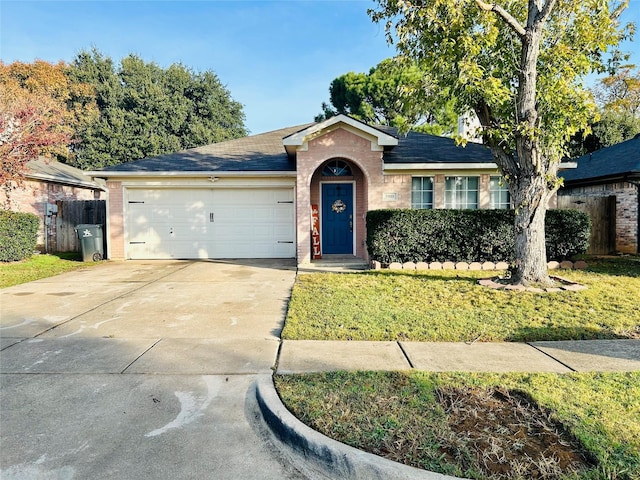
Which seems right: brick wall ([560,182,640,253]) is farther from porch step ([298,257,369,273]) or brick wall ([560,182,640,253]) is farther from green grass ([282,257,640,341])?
porch step ([298,257,369,273])

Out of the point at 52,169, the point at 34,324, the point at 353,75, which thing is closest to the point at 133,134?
the point at 52,169

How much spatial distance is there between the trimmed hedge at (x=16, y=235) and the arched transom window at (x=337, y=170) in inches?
359

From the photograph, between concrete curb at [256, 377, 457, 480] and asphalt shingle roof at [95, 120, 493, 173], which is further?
asphalt shingle roof at [95, 120, 493, 173]

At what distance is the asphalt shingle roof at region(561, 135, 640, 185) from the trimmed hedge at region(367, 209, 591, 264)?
4.38 metres

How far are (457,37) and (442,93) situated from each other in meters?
1.01

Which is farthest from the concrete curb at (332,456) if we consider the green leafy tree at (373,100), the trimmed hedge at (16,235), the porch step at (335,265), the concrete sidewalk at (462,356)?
the green leafy tree at (373,100)

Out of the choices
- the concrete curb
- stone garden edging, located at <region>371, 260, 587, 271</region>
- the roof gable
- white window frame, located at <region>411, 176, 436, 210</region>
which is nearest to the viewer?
the concrete curb

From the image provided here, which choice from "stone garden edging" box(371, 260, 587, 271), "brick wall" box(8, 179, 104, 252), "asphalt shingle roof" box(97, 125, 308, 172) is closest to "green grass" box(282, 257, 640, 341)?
"stone garden edging" box(371, 260, 587, 271)

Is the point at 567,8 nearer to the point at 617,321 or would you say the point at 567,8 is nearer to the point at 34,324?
the point at 617,321

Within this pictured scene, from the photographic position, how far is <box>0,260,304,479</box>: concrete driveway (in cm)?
259

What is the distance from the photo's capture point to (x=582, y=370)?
12.8ft

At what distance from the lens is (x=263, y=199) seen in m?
12.7

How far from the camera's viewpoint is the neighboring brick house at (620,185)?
12.4m

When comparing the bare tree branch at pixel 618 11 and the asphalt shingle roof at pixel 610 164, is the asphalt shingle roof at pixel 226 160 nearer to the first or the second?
the bare tree branch at pixel 618 11
